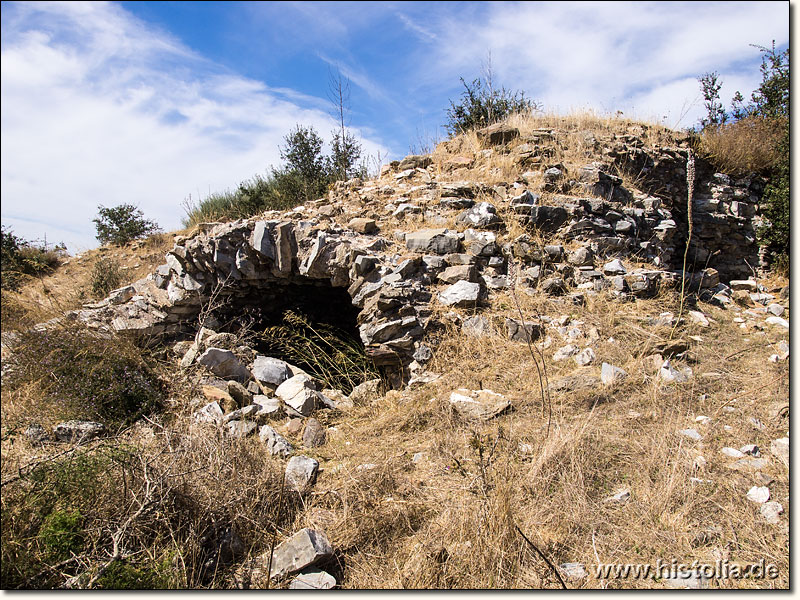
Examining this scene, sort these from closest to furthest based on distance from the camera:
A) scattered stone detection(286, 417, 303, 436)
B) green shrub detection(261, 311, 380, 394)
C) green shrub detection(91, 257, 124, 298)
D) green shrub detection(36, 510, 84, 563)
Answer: green shrub detection(36, 510, 84, 563) < scattered stone detection(286, 417, 303, 436) < green shrub detection(261, 311, 380, 394) < green shrub detection(91, 257, 124, 298)

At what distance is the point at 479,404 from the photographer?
4469 mm

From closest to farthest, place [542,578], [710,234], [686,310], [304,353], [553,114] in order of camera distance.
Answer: [542,578]
[686,310]
[304,353]
[710,234]
[553,114]

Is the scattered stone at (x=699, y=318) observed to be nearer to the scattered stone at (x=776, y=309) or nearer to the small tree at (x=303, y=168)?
the scattered stone at (x=776, y=309)

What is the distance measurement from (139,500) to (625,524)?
3055mm

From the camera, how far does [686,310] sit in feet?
20.8

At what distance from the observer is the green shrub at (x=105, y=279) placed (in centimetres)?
880

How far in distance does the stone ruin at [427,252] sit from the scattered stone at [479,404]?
0.94 metres

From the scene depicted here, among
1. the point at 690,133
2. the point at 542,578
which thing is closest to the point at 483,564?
the point at 542,578

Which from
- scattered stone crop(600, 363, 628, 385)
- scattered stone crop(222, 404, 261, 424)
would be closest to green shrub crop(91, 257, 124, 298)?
scattered stone crop(222, 404, 261, 424)

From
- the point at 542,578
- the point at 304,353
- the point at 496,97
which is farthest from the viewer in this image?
the point at 496,97

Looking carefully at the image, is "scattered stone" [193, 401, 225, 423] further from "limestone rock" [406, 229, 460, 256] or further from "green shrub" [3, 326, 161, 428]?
"limestone rock" [406, 229, 460, 256]

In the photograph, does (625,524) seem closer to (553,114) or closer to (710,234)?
(710,234)

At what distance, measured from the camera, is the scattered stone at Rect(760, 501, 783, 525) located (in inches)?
121

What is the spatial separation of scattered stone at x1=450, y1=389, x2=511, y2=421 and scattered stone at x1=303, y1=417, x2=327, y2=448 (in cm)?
127
